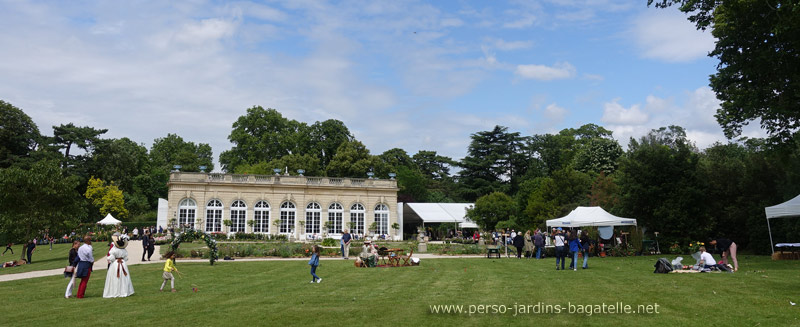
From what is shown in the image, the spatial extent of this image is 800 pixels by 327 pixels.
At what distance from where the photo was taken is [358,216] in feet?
139

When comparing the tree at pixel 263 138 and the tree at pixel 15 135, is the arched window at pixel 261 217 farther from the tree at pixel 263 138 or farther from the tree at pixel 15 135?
the tree at pixel 15 135

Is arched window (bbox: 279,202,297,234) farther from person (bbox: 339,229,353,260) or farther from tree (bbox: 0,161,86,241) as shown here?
person (bbox: 339,229,353,260)

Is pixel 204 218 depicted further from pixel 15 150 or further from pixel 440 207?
pixel 15 150

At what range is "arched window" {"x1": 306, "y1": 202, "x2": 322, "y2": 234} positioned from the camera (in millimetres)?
41031

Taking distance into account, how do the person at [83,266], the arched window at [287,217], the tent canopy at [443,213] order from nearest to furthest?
the person at [83,266], the arched window at [287,217], the tent canopy at [443,213]

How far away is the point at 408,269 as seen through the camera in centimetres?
1552

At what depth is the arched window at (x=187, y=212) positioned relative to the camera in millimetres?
37719

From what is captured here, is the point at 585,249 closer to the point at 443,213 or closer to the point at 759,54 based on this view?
the point at 759,54

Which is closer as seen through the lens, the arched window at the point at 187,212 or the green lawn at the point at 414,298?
the green lawn at the point at 414,298

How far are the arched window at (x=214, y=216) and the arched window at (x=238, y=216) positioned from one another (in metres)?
0.94

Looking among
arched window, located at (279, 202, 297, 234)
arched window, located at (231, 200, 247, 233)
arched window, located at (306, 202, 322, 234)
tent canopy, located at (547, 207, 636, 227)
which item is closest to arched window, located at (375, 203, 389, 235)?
arched window, located at (306, 202, 322, 234)

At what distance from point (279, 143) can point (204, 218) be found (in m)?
18.3

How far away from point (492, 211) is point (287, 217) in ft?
52.5

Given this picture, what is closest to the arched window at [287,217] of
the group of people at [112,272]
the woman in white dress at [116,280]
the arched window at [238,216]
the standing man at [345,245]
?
the arched window at [238,216]
